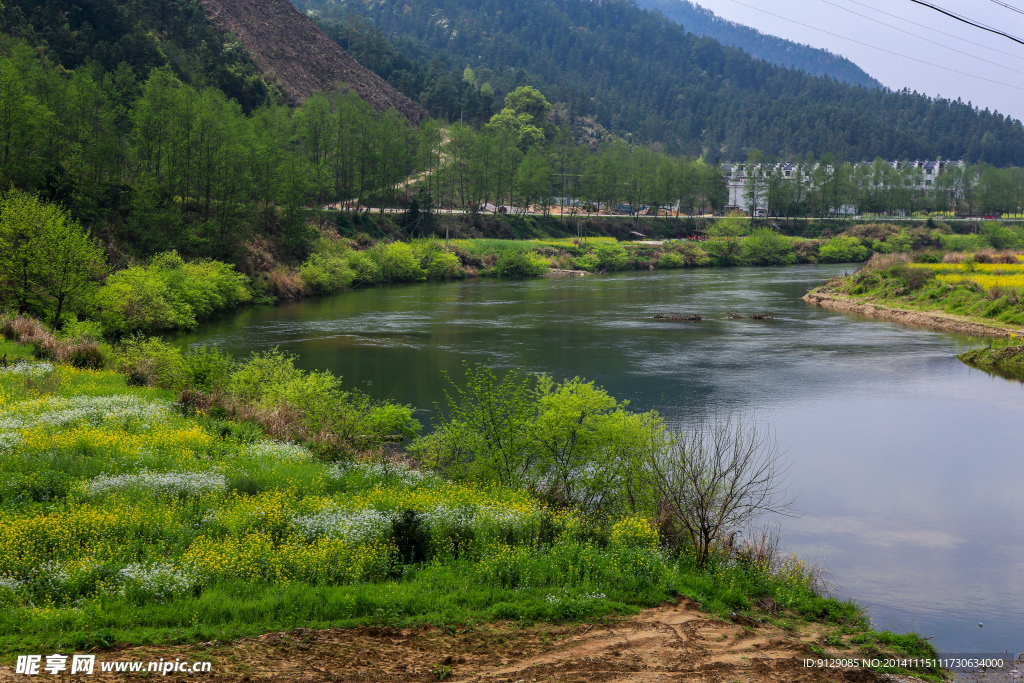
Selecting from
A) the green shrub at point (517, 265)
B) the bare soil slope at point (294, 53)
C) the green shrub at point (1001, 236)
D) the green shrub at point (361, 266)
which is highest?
the bare soil slope at point (294, 53)

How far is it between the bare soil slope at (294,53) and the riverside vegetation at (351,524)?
114919 millimetres

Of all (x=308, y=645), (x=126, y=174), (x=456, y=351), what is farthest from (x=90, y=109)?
(x=308, y=645)

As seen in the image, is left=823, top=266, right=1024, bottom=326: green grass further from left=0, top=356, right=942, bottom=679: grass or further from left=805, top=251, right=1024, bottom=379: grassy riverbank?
left=0, top=356, right=942, bottom=679: grass

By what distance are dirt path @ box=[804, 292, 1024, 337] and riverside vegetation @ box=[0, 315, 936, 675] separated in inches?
1272

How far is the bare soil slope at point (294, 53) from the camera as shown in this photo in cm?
12694

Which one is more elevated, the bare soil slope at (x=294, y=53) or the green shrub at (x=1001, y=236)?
the bare soil slope at (x=294, y=53)

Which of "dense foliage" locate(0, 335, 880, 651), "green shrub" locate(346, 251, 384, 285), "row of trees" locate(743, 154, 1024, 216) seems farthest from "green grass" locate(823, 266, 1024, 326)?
"row of trees" locate(743, 154, 1024, 216)

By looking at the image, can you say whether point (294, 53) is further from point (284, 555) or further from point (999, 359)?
point (284, 555)

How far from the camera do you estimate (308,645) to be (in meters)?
9.30

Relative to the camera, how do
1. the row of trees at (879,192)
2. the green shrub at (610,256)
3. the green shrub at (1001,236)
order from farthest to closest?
1. the row of trees at (879,192)
2. the green shrub at (1001,236)
3. the green shrub at (610,256)

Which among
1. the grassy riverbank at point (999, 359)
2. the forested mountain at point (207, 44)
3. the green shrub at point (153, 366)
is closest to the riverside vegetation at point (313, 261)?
the green shrub at point (153, 366)

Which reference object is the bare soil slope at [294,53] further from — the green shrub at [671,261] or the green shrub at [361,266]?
the green shrub at [671,261]

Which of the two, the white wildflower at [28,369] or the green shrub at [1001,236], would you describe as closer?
the white wildflower at [28,369]

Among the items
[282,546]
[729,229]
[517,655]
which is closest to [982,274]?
[517,655]
